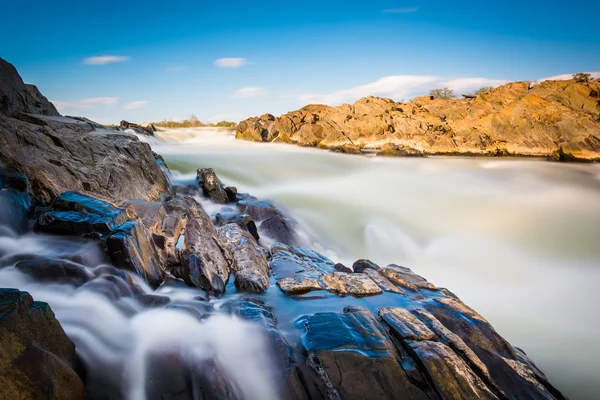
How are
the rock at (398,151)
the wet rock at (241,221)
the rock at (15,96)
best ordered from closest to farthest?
1. the rock at (15,96)
2. the wet rock at (241,221)
3. the rock at (398,151)

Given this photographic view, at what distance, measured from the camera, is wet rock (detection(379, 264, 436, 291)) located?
589 centimetres

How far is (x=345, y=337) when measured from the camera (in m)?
3.54

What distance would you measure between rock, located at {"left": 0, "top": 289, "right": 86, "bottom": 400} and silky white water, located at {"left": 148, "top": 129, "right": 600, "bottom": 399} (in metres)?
7.17

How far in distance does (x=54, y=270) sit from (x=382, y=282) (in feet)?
17.5

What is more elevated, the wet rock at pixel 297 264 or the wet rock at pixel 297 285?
the wet rock at pixel 297 285

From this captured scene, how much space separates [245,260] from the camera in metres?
6.34

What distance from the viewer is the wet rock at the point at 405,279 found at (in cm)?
589

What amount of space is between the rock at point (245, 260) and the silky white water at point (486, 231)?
3751 mm

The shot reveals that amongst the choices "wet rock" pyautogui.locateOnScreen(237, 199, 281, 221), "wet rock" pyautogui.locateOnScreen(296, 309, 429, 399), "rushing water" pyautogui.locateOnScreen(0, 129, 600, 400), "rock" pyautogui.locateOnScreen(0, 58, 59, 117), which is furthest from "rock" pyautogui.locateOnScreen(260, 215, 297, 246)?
"rock" pyautogui.locateOnScreen(0, 58, 59, 117)

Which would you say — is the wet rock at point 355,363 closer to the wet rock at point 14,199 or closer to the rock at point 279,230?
the wet rock at point 14,199

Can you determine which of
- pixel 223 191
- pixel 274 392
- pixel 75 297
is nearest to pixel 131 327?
pixel 75 297

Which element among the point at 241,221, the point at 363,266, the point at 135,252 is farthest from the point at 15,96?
the point at 363,266

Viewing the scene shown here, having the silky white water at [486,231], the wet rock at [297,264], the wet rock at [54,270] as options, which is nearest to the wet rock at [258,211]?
the silky white water at [486,231]

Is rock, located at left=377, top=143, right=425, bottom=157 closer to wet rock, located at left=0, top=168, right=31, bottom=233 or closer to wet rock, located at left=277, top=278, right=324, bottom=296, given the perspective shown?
wet rock, located at left=277, top=278, right=324, bottom=296
